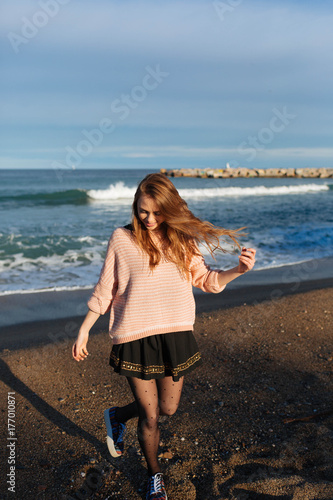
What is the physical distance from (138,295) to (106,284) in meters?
0.21

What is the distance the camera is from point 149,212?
2369mm

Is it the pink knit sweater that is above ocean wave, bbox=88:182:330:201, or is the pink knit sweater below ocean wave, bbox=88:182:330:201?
above

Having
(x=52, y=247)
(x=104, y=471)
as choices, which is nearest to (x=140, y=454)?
(x=104, y=471)

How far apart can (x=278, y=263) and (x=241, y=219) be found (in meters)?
9.34

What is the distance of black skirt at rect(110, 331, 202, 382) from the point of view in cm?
232

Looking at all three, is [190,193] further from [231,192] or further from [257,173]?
[257,173]

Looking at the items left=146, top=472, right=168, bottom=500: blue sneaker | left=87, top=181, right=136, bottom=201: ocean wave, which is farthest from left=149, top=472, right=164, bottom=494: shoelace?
left=87, top=181, right=136, bottom=201: ocean wave

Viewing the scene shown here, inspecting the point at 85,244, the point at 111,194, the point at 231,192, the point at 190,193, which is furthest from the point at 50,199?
the point at 85,244

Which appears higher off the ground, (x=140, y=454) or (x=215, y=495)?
(x=215, y=495)

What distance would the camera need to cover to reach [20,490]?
8.26 ft

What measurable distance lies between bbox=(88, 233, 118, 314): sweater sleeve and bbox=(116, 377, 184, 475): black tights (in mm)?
457

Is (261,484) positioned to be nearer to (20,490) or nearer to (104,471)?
(104,471)

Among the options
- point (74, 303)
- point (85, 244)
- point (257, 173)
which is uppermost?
point (74, 303)

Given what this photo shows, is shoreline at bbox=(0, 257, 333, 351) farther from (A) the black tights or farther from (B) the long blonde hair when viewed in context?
(B) the long blonde hair
